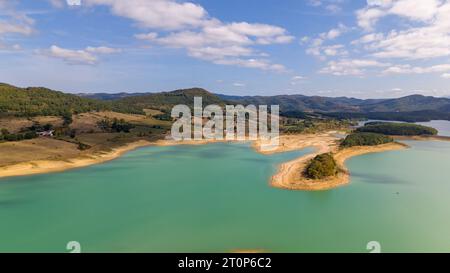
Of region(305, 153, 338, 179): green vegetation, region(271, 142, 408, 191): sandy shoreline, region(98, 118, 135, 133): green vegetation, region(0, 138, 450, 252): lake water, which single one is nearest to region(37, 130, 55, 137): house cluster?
region(98, 118, 135, 133): green vegetation

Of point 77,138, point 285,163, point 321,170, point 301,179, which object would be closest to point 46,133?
point 77,138

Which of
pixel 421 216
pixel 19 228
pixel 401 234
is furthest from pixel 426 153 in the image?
pixel 19 228

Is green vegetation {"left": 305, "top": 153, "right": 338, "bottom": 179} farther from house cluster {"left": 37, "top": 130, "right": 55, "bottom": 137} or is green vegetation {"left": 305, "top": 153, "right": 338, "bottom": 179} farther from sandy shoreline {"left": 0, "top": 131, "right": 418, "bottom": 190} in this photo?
house cluster {"left": 37, "top": 130, "right": 55, "bottom": 137}

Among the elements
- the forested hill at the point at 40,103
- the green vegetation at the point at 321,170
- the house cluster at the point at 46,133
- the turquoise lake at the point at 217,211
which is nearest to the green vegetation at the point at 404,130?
the turquoise lake at the point at 217,211

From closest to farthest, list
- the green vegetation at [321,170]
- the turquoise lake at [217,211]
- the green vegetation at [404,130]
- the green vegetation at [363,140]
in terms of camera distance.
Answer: the turquoise lake at [217,211] < the green vegetation at [321,170] < the green vegetation at [363,140] < the green vegetation at [404,130]

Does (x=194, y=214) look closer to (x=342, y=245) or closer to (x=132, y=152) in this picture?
(x=342, y=245)

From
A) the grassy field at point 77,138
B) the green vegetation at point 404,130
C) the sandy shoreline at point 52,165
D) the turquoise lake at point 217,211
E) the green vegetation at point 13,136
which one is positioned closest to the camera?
the turquoise lake at point 217,211

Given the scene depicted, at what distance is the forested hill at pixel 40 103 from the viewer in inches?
3705

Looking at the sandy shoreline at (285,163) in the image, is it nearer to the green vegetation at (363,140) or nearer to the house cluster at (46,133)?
the green vegetation at (363,140)

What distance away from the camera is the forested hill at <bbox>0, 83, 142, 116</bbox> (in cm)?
9412

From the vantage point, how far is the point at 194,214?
102 feet

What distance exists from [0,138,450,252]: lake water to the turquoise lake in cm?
9

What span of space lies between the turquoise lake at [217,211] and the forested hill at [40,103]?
55178 millimetres
